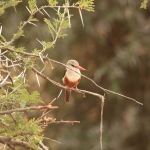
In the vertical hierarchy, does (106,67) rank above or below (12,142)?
below

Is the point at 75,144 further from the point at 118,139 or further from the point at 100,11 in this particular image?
the point at 100,11

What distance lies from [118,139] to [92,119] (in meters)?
0.67

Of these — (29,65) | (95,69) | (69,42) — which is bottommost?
(95,69)

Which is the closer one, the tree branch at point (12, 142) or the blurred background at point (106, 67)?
the tree branch at point (12, 142)

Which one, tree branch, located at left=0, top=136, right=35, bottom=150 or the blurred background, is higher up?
tree branch, located at left=0, top=136, right=35, bottom=150

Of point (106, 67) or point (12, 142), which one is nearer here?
point (12, 142)

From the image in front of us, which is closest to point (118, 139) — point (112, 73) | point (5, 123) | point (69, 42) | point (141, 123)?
point (141, 123)

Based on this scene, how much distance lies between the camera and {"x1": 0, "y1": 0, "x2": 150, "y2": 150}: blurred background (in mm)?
7094

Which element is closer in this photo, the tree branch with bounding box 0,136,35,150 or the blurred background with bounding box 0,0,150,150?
the tree branch with bounding box 0,136,35,150

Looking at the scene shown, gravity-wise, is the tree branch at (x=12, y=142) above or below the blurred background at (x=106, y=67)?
above

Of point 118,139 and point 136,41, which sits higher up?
point 136,41

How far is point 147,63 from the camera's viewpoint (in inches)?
293

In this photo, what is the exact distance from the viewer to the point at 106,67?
22.9ft

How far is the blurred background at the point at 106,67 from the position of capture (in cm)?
709
